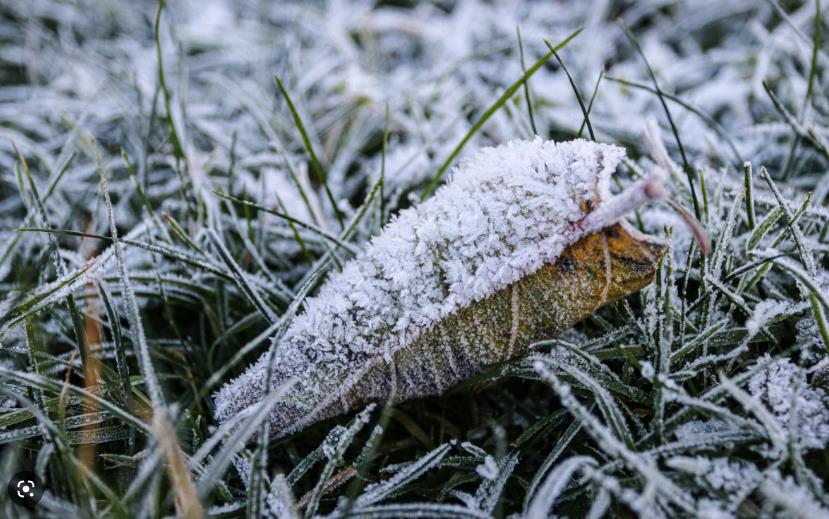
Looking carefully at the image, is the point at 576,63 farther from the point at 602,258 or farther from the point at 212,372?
the point at 212,372

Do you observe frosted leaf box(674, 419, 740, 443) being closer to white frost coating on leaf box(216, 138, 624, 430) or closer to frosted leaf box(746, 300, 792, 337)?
frosted leaf box(746, 300, 792, 337)

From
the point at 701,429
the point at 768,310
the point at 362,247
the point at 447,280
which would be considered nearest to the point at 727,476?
the point at 701,429

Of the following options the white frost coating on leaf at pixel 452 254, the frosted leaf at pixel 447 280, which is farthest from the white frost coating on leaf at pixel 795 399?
the white frost coating on leaf at pixel 452 254

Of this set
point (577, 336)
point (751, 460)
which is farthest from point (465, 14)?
point (751, 460)

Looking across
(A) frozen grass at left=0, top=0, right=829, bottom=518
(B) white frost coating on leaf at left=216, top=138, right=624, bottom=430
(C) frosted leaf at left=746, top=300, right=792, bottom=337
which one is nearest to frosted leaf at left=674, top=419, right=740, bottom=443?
(A) frozen grass at left=0, top=0, right=829, bottom=518

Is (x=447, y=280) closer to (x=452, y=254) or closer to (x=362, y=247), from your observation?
(x=452, y=254)

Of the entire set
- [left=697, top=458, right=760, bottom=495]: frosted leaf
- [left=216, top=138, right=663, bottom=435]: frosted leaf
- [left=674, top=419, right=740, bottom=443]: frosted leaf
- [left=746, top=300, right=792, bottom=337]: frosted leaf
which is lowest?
[left=697, top=458, right=760, bottom=495]: frosted leaf

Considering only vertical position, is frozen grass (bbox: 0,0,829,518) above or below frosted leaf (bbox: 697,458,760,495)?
above
